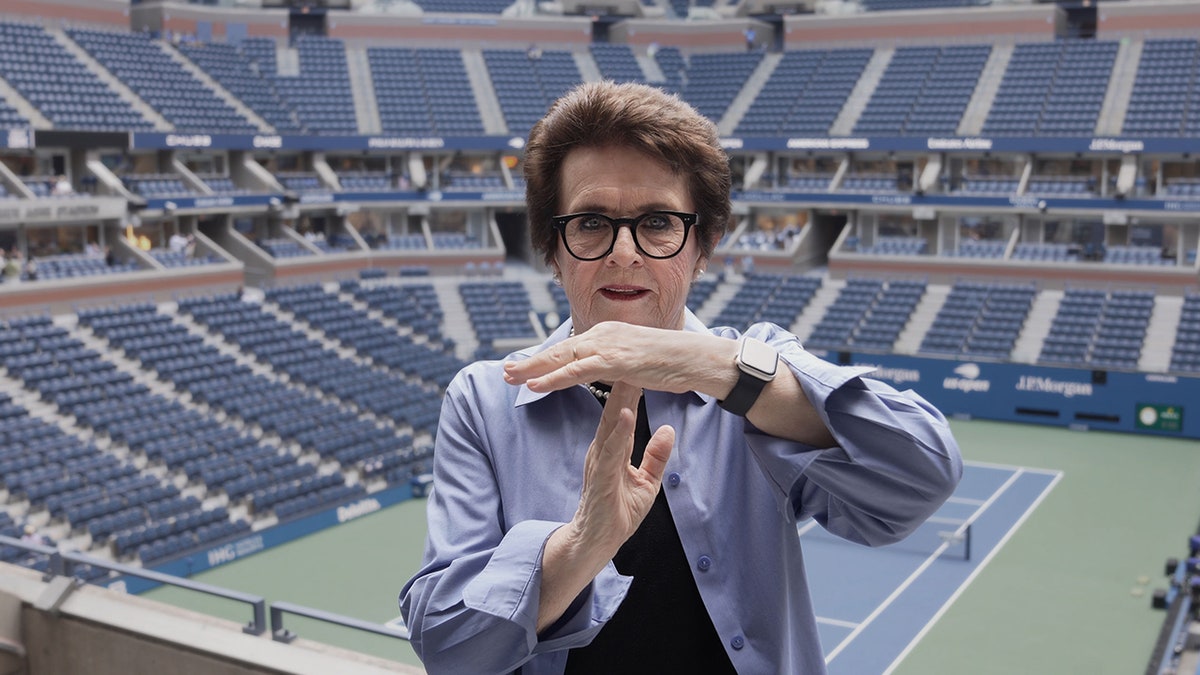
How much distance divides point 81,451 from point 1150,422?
22.9 metres

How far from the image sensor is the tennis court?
49.5 feet

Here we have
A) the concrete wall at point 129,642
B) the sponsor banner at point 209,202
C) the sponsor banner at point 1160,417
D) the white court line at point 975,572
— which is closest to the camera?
the concrete wall at point 129,642

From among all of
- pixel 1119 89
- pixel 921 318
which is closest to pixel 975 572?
pixel 921 318

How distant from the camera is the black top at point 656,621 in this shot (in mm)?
2523

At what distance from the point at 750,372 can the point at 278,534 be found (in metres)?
19.6

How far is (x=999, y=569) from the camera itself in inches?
734

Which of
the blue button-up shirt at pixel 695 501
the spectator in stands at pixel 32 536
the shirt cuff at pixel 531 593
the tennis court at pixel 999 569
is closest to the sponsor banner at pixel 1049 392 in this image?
the tennis court at pixel 999 569

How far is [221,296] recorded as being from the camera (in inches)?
1204

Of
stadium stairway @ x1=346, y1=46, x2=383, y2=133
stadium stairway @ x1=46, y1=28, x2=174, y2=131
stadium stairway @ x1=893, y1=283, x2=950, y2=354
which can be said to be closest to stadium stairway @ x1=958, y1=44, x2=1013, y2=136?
stadium stairway @ x1=893, y1=283, x2=950, y2=354

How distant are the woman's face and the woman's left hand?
276 millimetres

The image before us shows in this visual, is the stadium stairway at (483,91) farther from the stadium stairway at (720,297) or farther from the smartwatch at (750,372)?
the smartwatch at (750,372)

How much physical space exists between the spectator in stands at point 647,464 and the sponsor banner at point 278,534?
17.2m

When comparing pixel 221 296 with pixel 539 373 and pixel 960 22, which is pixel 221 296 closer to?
pixel 960 22

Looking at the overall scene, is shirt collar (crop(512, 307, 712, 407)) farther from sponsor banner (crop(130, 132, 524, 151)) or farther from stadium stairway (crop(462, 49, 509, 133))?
stadium stairway (crop(462, 49, 509, 133))
